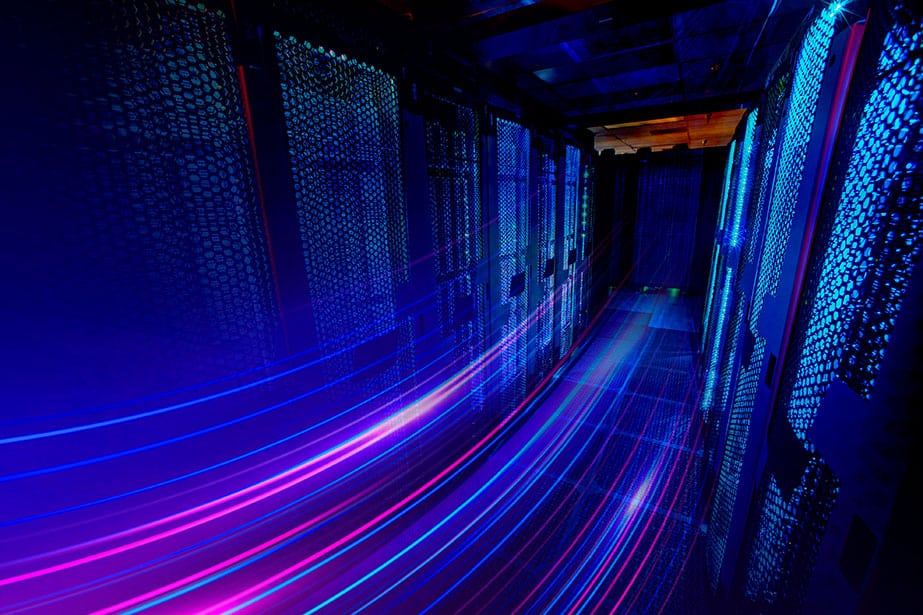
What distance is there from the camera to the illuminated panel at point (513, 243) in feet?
9.67

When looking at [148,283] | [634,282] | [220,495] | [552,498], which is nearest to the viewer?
[148,283]

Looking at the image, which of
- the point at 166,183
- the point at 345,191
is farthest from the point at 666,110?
the point at 166,183

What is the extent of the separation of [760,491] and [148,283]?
1.88 meters

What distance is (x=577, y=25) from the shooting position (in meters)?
1.75

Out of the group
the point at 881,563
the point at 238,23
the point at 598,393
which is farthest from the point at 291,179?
the point at 598,393

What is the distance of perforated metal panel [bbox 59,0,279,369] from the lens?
858 millimetres

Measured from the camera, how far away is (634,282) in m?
9.02

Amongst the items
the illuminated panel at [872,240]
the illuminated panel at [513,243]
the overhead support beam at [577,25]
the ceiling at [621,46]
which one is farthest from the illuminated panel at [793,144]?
the illuminated panel at [513,243]

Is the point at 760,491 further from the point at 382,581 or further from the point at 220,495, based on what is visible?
the point at 382,581

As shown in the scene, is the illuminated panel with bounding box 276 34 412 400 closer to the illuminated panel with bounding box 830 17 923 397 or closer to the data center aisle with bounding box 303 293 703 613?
the data center aisle with bounding box 303 293 703 613

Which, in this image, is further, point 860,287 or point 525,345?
point 525,345

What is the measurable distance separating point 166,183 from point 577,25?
1.97 meters

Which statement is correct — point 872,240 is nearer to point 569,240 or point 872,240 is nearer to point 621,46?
Result: point 621,46

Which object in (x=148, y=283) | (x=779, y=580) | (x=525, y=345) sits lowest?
(x=525, y=345)
